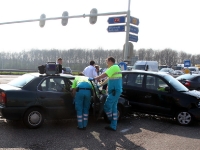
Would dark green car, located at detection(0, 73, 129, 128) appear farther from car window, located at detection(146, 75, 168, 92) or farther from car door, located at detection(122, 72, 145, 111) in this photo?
car window, located at detection(146, 75, 168, 92)

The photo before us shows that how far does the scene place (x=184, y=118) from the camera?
7.89 metres

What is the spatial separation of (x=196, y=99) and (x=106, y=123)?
2839 mm

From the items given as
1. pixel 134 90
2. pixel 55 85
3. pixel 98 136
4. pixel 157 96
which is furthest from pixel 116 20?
pixel 98 136

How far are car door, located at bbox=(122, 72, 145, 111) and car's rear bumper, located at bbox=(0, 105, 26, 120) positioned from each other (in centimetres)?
379

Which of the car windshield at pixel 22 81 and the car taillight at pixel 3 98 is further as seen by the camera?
the car windshield at pixel 22 81

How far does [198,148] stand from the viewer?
566 centimetres

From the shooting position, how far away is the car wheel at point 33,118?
6.37m

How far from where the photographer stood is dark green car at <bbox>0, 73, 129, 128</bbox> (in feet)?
20.3

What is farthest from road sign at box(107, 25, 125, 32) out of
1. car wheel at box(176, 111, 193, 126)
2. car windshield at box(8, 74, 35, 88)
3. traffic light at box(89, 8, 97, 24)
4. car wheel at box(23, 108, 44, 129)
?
car wheel at box(23, 108, 44, 129)

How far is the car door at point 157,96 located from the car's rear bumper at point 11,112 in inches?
159

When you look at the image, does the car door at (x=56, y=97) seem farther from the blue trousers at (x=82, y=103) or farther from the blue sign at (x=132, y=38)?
the blue sign at (x=132, y=38)

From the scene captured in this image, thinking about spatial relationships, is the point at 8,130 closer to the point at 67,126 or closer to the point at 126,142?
the point at 67,126

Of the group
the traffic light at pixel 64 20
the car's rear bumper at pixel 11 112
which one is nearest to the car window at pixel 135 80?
the car's rear bumper at pixel 11 112

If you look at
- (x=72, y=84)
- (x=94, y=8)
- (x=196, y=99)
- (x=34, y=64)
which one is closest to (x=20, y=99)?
(x=72, y=84)
